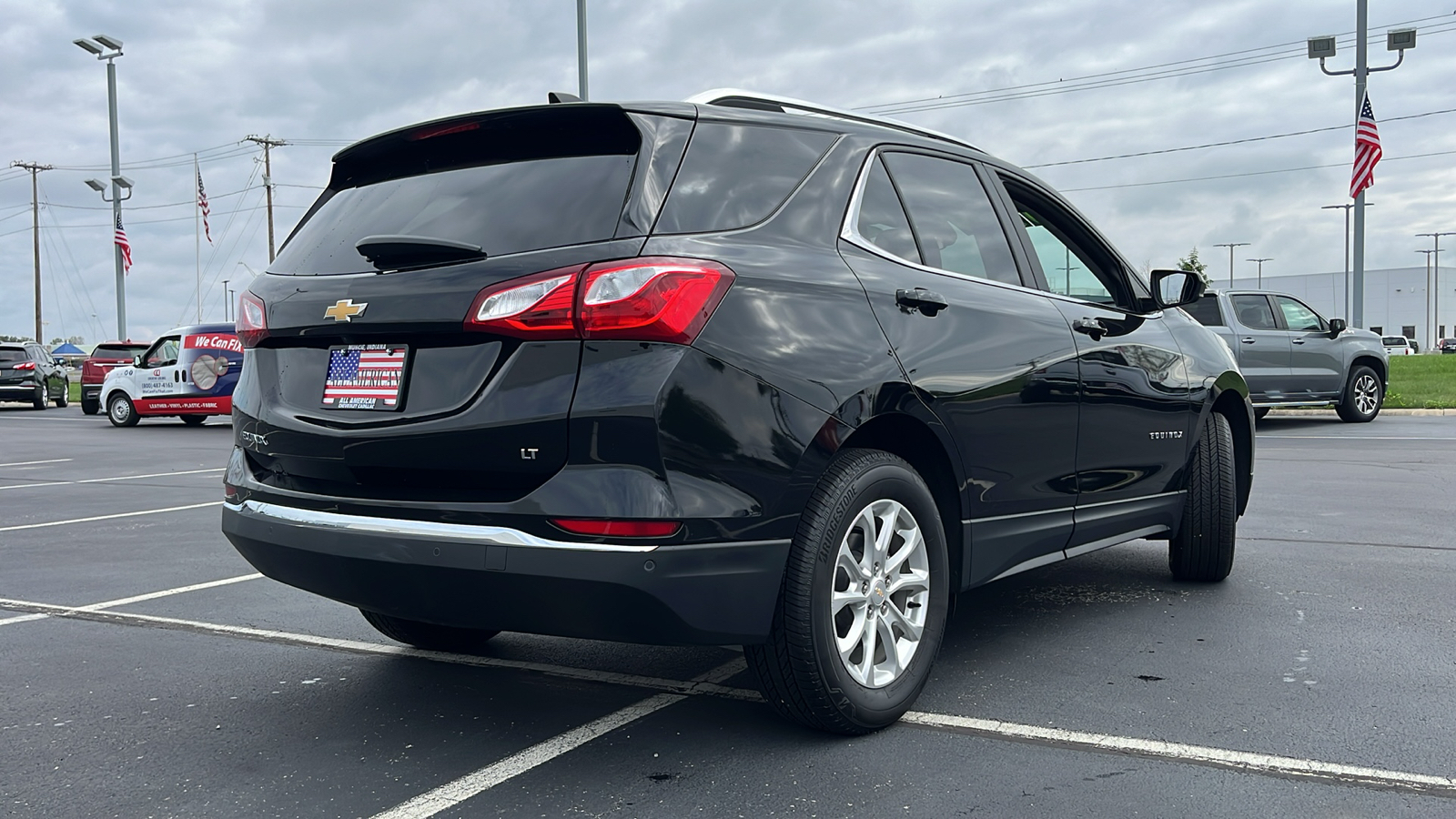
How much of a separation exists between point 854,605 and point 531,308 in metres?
1.25

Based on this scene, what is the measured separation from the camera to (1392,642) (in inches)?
180

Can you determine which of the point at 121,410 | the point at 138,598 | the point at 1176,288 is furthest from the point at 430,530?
the point at 121,410

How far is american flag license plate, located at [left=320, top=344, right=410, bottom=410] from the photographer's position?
3301 mm

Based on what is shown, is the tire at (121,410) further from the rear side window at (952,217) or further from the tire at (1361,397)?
the rear side window at (952,217)

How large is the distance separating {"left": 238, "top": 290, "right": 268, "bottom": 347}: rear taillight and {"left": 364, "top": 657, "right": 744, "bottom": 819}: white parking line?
1463 mm

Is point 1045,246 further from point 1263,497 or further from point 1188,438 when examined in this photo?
point 1263,497

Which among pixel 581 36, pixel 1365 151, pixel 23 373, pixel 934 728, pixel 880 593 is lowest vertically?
pixel 934 728

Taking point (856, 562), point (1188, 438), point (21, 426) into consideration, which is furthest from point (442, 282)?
point (21, 426)

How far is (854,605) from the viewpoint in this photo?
3.51 m

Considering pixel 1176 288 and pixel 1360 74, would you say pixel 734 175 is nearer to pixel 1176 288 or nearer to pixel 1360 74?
pixel 1176 288

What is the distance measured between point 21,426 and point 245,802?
23.8m

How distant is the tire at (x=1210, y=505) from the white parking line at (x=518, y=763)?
2.83m

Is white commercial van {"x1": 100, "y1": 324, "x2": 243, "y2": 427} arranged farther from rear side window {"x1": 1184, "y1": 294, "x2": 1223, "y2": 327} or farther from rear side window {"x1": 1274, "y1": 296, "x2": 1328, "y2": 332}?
rear side window {"x1": 1274, "y1": 296, "x2": 1328, "y2": 332}

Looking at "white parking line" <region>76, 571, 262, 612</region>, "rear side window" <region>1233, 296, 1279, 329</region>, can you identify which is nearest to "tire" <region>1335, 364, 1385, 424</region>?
"rear side window" <region>1233, 296, 1279, 329</region>
